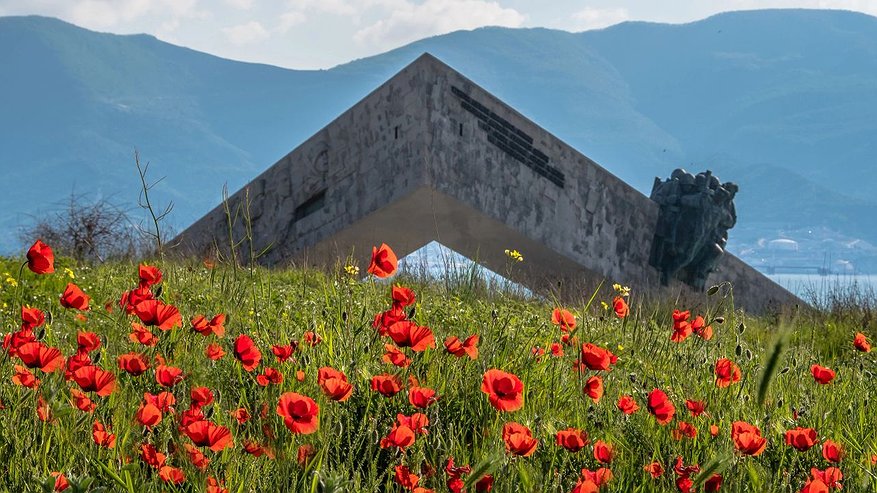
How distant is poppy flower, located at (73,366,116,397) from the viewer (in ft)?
7.72

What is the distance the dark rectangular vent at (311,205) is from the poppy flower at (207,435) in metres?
11.8

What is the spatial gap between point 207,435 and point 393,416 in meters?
1.15

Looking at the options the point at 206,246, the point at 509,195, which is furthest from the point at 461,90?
the point at 206,246

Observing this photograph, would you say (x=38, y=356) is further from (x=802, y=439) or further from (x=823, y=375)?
(x=823, y=375)

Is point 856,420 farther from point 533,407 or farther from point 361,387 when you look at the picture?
point 361,387

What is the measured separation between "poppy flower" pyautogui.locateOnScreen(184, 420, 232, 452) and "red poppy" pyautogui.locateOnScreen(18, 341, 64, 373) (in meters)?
0.69

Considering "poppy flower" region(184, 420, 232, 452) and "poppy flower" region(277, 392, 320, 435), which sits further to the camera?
"poppy flower" region(277, 392, 320, 435)

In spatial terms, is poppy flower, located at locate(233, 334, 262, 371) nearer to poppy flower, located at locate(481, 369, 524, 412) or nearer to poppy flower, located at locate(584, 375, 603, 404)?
poppy flower, located at locate(481, 369, 524, 412)

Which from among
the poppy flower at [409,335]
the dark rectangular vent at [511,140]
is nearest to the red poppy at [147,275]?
the poppy flower at [409,335]

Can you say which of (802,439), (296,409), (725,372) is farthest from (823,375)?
(296,409)

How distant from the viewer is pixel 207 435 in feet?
6.57

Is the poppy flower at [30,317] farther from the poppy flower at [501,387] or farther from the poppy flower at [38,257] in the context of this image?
the poppy flower at [501,387]

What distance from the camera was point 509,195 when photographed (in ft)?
43.7

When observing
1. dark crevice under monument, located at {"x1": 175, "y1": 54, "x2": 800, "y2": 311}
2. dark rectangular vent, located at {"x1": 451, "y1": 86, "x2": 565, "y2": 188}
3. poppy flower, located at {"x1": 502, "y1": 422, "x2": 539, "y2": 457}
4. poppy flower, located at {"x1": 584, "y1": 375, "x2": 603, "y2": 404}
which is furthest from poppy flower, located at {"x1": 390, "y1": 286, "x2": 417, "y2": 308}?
dark rectangular vent, located at {"x1": 451, "y1": 86, "x2": 565, "y2": 188}
